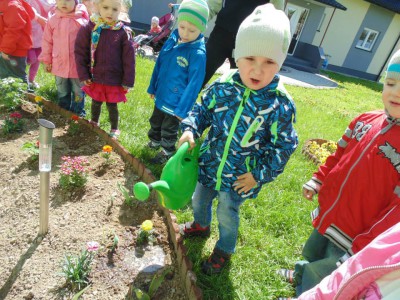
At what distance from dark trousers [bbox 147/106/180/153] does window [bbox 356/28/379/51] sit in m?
18.6

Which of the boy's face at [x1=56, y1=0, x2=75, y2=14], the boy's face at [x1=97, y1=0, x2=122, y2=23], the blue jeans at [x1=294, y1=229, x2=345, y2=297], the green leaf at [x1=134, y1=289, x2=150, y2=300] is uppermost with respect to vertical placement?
the boy's face at [x1=97, y1=0, x2=122, y2=23]

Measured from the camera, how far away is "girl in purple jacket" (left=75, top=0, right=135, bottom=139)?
10.1 feet

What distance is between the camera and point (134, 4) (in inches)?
480

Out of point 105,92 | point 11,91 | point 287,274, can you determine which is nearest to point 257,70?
point 287,274

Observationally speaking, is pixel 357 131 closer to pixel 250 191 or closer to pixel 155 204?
pixel 250 191

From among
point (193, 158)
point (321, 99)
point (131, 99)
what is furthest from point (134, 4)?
point (193, 158)

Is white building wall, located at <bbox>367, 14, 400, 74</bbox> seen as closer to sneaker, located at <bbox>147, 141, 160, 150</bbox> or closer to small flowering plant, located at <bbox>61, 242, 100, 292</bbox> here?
sneaker, located at <bbox>147, 141, 160, 150</bbox>

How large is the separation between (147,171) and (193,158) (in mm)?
1001

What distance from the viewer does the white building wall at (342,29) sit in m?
16.5

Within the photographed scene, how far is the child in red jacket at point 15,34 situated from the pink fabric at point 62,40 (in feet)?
2.06

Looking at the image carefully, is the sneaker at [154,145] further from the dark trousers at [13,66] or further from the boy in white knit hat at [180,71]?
the dark trousers at [13,66]

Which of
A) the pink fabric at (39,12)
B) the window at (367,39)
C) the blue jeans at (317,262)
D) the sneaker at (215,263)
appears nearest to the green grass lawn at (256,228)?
the sneaker at (215,263)

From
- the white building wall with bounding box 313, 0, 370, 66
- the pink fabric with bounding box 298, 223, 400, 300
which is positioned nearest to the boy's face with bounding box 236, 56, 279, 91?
the pink fabric with bounding box 298, 223, 400, 300

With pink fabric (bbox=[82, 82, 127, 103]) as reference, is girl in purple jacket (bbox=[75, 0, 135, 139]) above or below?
above
